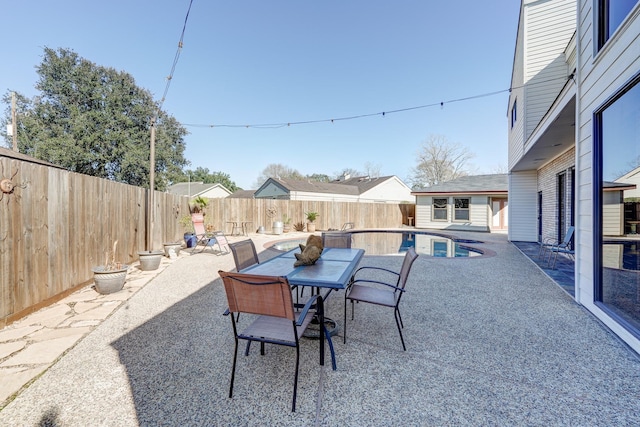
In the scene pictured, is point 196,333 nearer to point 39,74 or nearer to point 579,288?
point 579,288

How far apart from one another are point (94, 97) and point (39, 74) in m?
2.77

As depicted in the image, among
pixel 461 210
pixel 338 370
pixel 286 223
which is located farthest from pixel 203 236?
pixel 461 210

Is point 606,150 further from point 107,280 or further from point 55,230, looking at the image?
point 55,230

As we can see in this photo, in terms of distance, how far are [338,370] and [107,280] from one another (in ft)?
12.3

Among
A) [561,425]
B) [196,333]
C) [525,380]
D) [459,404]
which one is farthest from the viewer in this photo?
[196,333]

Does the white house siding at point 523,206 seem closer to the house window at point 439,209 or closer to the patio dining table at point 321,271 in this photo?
the house window at point 439,209

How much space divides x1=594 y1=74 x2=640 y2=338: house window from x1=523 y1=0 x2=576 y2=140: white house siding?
4892 millimetres

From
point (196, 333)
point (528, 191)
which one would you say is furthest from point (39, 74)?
point (528, 191)

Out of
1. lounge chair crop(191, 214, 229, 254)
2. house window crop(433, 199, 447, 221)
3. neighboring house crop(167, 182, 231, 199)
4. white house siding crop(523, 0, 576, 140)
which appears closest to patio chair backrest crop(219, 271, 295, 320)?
lounge chair crop(191, 214, 229, 254)

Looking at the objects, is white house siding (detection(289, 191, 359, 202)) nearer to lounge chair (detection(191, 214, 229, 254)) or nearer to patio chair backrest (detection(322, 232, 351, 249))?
lounge chair (detection(191, 214, 229, 254))

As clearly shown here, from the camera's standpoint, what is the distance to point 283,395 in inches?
74.4

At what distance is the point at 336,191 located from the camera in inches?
884

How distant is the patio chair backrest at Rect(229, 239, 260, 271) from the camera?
121 inches

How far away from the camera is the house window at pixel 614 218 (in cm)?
297
